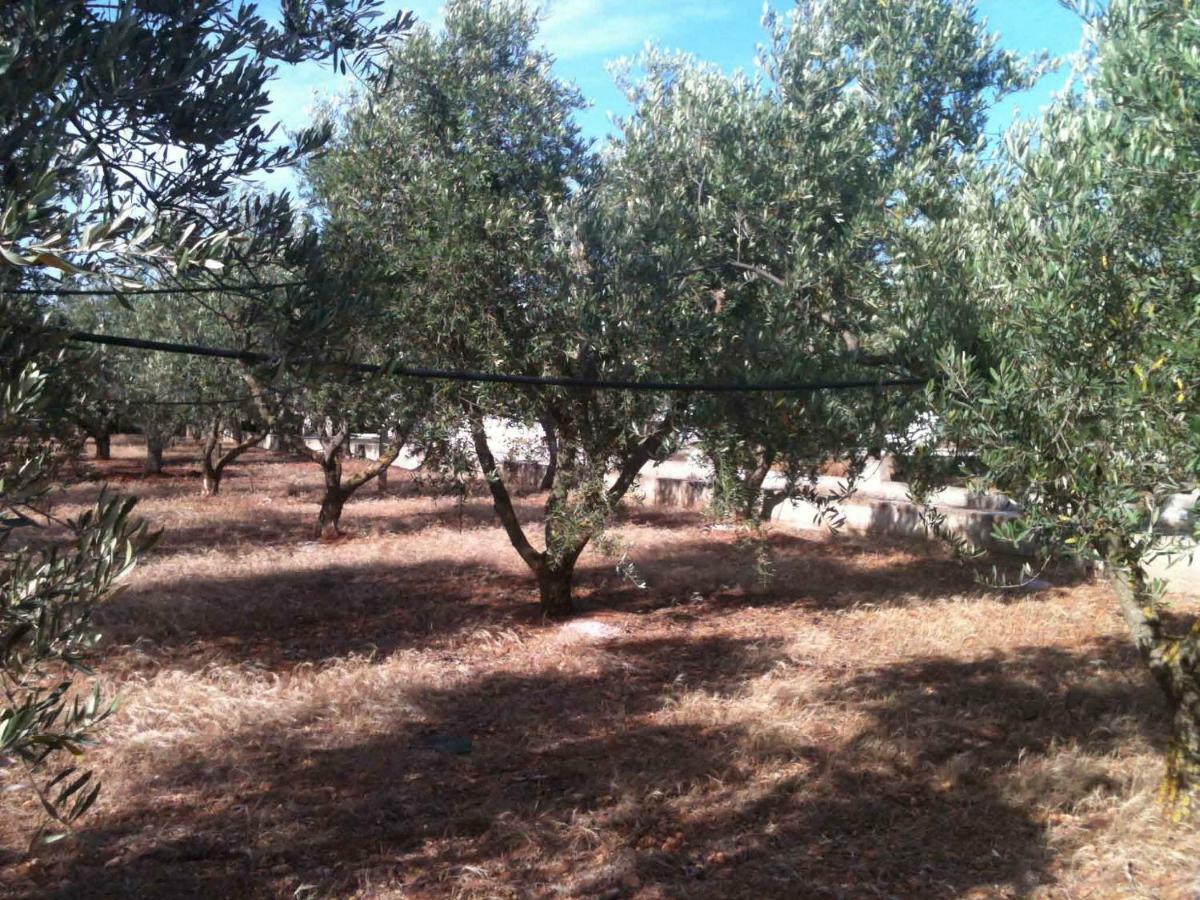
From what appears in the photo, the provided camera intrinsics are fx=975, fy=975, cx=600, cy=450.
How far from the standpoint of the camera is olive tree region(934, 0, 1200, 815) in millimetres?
4117

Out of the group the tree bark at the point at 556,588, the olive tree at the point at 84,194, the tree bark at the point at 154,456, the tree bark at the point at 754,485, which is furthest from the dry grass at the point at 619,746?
the tree bark at the point at 154,456

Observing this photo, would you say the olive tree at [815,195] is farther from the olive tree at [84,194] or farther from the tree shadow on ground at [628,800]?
the olive tree at [84,194]

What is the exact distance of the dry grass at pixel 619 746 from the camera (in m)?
5.14

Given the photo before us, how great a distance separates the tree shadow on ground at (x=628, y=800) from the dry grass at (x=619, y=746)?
2cm

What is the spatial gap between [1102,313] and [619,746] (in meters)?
4.27

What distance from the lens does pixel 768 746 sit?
6824 mm

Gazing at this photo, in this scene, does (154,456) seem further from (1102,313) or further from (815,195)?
(1102,313)

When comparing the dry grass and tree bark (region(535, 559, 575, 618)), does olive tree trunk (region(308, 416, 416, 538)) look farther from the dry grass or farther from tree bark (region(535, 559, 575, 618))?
tree bark (region(535, 559, 575, 618))

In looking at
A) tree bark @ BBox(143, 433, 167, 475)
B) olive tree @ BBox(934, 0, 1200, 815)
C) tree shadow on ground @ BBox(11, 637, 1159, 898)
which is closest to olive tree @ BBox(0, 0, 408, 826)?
tree shadow on ground @ BBox(11, 637, 1159, 898)

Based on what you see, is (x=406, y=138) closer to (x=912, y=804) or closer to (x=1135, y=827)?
(x=912, y=804)

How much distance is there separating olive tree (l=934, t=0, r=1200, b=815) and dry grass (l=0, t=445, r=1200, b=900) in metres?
1.92

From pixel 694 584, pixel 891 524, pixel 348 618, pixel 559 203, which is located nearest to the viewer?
pixel 559 203

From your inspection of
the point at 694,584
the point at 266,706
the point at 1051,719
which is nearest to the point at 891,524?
the point at 694,584

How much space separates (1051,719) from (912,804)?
2.19 m
